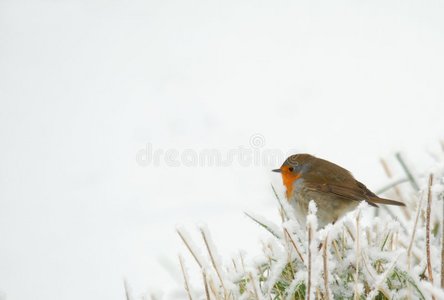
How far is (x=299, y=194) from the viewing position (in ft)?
10.5

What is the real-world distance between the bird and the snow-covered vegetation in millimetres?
1109

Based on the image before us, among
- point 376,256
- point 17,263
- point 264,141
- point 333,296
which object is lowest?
point 17,263

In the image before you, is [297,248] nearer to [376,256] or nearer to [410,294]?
[376,256]

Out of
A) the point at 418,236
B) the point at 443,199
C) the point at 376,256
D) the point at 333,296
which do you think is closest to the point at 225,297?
the point at 333,296

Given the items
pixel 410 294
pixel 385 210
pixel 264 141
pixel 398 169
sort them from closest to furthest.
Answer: pixel 410 294
pixel 385 210
pixel 398 169
pixel 264 141

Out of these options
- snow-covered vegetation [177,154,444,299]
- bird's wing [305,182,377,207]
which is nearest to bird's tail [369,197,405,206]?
bird's wing [305,182,377,207]

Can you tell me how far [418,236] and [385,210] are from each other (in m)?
0.79

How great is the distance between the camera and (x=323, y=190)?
10.4 feet

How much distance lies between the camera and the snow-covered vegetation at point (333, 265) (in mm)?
1591

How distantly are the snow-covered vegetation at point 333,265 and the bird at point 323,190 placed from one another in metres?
1.11

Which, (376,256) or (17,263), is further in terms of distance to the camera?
(17,263)

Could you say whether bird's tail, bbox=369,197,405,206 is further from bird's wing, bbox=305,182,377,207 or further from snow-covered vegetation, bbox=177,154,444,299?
snow-covered vegetation, bbox=177,154,444,299

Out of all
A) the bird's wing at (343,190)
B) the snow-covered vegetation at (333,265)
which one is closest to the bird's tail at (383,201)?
the bird's wing at (343,190)

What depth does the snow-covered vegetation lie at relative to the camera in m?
1.59
